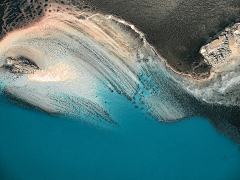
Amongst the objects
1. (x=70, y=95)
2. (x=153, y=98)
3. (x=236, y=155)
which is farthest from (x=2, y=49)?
(x=236, y=155)

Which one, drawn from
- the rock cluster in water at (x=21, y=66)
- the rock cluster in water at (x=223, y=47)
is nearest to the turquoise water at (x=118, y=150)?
the rock cluster in water at (x=21, y=66)

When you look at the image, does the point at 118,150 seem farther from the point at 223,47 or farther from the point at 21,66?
the point at 223,47

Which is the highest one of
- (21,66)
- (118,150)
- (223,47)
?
(223,47)

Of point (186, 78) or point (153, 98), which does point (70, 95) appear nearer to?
point (153, 98)

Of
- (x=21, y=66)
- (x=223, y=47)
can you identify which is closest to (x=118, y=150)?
(x=21, y=66)

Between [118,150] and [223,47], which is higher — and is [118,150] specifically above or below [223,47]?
below

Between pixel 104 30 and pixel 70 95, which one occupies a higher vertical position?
pixel 104 30
